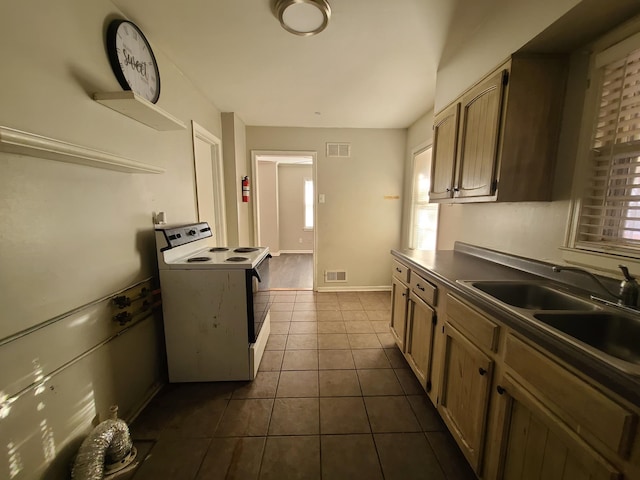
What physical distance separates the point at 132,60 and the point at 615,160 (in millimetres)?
2660

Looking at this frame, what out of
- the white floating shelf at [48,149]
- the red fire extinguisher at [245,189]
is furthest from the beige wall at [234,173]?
the white floating shelf at [48,149]

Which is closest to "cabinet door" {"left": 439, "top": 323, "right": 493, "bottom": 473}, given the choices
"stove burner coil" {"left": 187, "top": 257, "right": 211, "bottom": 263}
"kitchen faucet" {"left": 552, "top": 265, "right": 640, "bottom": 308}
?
"kitchen faucet" {"left": 552, "top": 265, "right": 640, "bottom": 308}

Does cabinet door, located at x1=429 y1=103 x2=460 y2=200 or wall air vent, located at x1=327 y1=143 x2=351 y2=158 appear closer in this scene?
cabinet door, located at x1=429 y1=103 x2=460 y2=200

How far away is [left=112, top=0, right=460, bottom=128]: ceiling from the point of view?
4.91 feet

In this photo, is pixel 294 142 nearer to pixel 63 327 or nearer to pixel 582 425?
pixel 63 327

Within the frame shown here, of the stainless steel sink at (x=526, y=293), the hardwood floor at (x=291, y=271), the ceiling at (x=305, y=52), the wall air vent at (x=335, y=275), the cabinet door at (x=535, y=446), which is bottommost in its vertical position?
the hardwood floor at (x=291, y=271)

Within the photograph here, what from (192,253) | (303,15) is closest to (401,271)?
(192,253)

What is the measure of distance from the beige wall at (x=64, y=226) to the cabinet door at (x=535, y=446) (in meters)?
1.86

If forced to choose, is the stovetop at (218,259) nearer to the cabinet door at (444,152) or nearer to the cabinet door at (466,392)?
the cabinet door at (466,392)

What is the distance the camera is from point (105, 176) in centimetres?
134

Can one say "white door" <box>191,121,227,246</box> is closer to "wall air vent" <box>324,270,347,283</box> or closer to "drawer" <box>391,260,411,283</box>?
"wall air vent" <box>324,270,347,283</box>

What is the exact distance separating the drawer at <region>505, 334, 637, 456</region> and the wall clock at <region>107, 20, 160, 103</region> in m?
2.39

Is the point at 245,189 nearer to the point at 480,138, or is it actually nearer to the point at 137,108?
the point at 137,108

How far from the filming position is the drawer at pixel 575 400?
1.98ft
